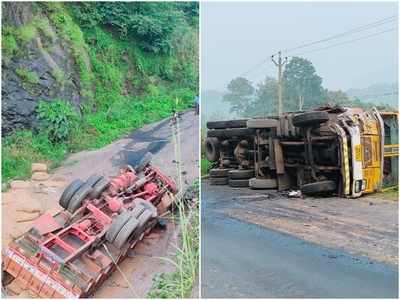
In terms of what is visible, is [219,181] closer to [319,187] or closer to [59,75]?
[319,187]

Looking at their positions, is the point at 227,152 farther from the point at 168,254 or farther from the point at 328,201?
the point at 168,254

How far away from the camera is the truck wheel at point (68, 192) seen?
3572 millimetres

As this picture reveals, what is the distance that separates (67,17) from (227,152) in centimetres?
278

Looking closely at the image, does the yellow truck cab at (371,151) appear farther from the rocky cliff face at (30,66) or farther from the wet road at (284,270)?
the rocky cliff face at (30,66)

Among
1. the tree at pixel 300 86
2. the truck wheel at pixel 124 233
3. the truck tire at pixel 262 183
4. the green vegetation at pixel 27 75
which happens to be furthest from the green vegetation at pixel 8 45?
the tree at pixel 300 86

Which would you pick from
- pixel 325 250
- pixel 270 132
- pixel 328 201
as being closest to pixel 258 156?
pixel 270 132

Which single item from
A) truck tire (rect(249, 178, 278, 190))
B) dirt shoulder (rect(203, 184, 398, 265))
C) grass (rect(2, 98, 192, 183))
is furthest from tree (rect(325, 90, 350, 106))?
grass (rect(2, 98, 192, 183))

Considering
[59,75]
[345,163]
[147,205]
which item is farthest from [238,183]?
[59,75]

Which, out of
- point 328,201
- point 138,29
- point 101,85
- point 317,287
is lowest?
point 317,287

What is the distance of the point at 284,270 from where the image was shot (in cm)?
331

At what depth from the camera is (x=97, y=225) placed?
363 centimetres

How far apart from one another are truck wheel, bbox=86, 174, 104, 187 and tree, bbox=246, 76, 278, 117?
2.48 m

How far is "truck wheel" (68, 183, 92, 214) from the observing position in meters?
3.56

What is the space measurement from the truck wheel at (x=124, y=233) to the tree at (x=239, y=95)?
139 centimetres
